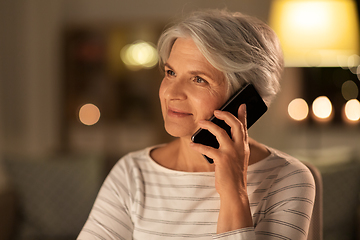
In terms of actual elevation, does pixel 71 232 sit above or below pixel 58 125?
below

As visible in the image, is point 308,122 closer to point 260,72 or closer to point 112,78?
point 112,78

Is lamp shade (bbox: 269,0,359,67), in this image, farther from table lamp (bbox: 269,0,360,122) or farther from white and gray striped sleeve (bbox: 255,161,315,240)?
white and gray striped sleeve (bbox: 255,161,315,240)

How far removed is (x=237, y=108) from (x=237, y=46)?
0.18 meters

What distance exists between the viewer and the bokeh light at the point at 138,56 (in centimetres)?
341

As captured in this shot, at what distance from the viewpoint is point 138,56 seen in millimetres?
3434

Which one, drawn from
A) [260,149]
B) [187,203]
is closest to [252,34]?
[260,149]

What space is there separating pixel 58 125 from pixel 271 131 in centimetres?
215

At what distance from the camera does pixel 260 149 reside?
1151mm

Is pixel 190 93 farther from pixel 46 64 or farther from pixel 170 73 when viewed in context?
pixel 46 64

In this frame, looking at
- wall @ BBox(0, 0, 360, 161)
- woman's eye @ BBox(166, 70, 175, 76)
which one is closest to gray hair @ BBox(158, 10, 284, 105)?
woman's eye @ BBox(166, 70, 175, 76)

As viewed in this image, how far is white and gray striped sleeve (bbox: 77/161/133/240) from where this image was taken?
1090 millimetres

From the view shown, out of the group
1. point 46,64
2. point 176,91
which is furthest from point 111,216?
point 46,64

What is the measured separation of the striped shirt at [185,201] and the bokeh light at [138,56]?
232 centimetres

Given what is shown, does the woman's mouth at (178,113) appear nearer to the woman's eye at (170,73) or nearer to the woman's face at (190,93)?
the woman's face at (190,93)
